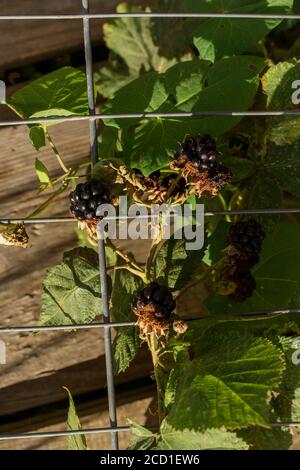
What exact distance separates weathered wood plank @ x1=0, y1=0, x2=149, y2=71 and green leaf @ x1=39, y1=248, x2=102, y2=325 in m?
0.39

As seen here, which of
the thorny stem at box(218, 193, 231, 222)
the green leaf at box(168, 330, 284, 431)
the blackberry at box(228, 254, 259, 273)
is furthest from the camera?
the thorny stem at box(218, 193, 231, 222)

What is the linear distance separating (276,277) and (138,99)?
29 cm

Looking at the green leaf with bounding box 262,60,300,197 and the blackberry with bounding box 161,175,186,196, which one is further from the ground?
the green leaf with bounding box 262,60,300,197

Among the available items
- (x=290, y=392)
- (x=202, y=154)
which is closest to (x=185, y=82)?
(x=202, y=154)

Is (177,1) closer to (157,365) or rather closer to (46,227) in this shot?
(46,227)

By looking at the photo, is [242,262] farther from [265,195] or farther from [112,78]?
[112,78]

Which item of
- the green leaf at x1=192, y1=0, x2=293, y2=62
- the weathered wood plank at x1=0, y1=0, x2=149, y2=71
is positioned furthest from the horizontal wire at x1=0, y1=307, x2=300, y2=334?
the weathered wood plank at x1=0, y1=0, x2=149, y2=71

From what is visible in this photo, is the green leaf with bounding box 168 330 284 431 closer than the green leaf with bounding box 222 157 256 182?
Yes

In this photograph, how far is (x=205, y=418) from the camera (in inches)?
28.6

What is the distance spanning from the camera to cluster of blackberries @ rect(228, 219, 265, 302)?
812 millimetres

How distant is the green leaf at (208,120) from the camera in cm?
81

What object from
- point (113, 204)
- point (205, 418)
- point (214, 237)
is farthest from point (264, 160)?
point (205, 418)

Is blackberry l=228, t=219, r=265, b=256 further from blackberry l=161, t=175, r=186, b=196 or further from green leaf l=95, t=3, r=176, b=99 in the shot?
green leaf l=95, t=3, r=176, b=99

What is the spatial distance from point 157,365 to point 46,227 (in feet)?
1.13
